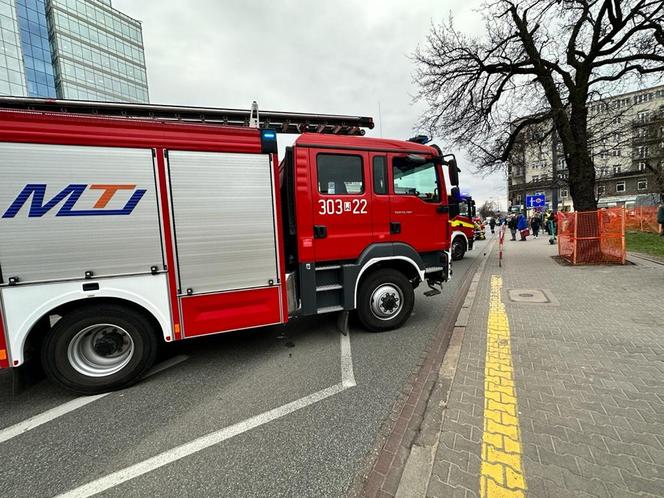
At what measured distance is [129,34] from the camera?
44.6 m

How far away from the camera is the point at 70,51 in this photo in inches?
1512

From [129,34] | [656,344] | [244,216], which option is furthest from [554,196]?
[129,34]

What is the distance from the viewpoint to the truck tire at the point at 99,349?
3098 mm

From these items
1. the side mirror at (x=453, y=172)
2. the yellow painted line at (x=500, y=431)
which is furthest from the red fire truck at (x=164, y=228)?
the yellow painted line at (x=500, y=431)

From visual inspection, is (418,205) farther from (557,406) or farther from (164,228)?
(164,228)

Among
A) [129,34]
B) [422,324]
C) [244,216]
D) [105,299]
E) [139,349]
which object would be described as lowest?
[422,324]

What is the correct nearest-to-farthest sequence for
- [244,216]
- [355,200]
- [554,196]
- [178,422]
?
[178,422] → [244,216] → [355,200] → [554,196]

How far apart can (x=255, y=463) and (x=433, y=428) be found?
139 centimetres

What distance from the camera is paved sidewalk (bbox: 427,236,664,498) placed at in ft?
6.44

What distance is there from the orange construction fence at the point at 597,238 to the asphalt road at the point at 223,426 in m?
8.62

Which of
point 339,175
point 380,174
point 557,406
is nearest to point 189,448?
point 557,406

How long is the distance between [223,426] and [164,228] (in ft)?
6.71

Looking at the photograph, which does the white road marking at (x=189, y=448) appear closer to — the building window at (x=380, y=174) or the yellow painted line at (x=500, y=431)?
the yellow painted line at (x=500, y=431)

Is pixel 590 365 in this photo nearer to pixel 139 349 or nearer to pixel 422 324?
pixel 422 324
